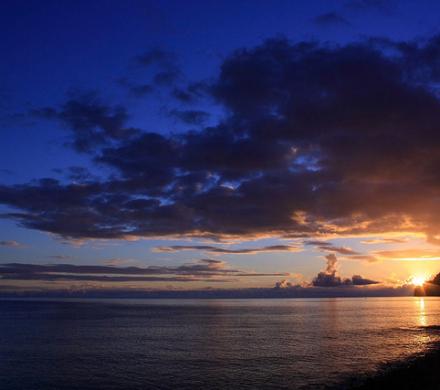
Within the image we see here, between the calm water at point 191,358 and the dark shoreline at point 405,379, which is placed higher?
the dark shoreline at point 405,379

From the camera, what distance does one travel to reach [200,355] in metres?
69.8

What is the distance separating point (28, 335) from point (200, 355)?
46.9 meters

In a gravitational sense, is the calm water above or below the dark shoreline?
below

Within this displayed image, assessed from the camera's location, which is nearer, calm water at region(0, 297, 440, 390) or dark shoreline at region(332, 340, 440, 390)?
dark shoreline at region(332, 340, 440, 390)

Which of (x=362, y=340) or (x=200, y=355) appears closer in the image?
(x=200, y=355)

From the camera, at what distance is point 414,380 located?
42594 millimetres

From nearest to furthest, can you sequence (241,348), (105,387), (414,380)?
(414,380) < (105,387) < (241,348)

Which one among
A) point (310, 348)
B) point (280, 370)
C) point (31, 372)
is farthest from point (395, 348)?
point (31, 372)

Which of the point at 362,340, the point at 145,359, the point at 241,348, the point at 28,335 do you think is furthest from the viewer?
the point at 28,335

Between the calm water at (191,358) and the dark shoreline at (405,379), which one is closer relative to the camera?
the dark shoreline at (405,379)

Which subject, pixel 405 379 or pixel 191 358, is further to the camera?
pixel 191 358

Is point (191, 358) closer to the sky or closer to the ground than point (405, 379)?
closer to the ground

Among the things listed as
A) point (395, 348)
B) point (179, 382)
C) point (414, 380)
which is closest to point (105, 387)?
point (179, 382)

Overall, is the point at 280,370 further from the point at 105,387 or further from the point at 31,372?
the point at 31,372
